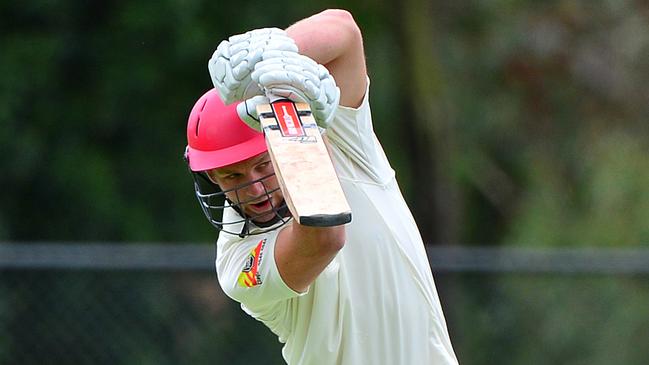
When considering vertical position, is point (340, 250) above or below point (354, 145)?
below

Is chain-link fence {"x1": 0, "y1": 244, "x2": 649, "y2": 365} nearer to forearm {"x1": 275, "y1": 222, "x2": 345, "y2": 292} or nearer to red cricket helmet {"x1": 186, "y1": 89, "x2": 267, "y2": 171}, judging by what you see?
red cricket helmet {"x1": 186, "y1": 89, "x2": 267, "y2": 171}

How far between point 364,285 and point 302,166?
78 centimetres

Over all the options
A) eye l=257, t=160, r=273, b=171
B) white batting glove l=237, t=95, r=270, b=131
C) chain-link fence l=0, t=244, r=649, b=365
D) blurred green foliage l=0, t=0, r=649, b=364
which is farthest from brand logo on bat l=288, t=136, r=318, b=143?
blurred green foliage l=0, t=0, r=649, b=364

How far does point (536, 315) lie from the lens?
8406mm

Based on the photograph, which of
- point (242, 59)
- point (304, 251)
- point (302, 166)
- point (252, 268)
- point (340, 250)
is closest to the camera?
point (302, 166)

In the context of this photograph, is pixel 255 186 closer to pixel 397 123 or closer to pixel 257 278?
pixel 257 278

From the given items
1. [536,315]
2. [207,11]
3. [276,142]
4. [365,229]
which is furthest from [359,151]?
[207,11]

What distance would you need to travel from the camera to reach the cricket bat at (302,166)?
2816mm

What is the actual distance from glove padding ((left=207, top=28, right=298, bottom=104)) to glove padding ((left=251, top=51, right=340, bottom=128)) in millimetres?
26

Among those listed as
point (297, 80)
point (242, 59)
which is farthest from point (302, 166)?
point (242, 59)

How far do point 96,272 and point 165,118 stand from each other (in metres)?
2.09

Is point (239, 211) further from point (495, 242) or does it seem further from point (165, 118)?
point (495, 242)

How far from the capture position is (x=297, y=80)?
298cm

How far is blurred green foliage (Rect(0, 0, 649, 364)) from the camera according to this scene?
916cm
